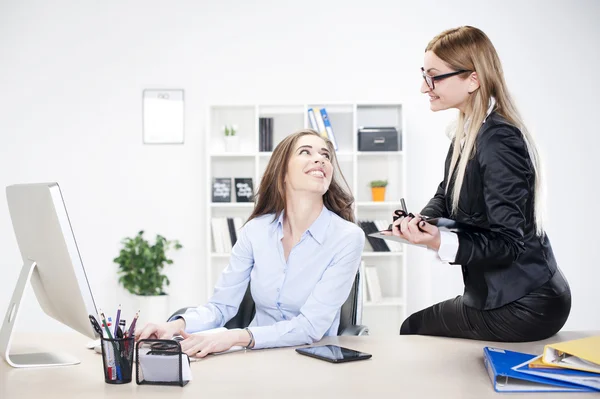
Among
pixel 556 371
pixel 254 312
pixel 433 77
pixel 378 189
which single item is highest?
pixel 433 77

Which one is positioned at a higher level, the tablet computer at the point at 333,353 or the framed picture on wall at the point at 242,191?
the framed picture on wall at the point at 242,191

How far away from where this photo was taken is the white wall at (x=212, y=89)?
199 inches

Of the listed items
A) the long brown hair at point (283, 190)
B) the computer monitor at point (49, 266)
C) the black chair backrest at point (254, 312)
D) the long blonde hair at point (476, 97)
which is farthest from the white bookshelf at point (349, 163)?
the computer monitor at point (49, 266)

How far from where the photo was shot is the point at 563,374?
1.35 meters

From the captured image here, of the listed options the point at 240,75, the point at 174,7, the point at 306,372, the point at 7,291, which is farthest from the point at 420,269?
the point at 306,372

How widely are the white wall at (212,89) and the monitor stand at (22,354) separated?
3.38 meters

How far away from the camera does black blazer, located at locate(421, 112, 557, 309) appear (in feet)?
6.08

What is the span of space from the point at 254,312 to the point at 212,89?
3106mm

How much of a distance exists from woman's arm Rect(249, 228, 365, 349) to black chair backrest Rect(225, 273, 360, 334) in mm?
170

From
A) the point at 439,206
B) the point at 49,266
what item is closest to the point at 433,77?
the point at 439,206

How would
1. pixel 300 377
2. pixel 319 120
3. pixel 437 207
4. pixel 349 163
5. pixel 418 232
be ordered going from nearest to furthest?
1. pixel 300 377
2. pixel 418 232
3. pixel 437 207
4. pixel 319 120
5. pixel 349 163

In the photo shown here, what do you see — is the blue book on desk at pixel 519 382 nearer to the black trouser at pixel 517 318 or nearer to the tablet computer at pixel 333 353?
the tablet computer at pixel 333 353

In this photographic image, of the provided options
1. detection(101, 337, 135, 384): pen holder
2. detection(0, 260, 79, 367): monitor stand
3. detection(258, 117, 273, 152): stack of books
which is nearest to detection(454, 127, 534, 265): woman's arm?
detection(101, 337, 135, 384): pen holder

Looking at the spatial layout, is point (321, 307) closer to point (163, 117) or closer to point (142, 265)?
point (142, 265)
